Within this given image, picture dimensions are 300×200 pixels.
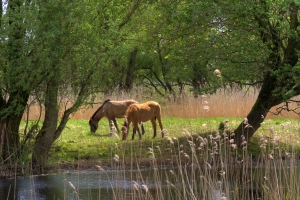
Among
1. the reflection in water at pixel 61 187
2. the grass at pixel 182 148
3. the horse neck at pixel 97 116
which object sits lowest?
the reflection in water at pixel 61 187

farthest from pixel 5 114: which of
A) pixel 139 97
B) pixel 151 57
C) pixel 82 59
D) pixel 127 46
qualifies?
pixel 151 57

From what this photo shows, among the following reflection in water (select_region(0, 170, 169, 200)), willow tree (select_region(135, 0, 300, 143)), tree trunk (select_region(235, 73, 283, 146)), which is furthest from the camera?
tree trunk (select_region(235, 73, 283, 146))

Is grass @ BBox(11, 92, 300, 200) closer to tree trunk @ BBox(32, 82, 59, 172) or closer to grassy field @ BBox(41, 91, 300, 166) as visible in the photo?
grassy field @ BBox(41, 91, 300, 166)

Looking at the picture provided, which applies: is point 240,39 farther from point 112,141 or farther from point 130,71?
point 130,71

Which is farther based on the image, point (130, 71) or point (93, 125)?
point (130, 71)

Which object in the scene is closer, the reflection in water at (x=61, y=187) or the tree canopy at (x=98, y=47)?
the reflection in water at (x=61, y=187)

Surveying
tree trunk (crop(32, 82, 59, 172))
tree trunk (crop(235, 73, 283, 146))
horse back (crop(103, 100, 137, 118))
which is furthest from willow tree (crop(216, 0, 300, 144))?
horse back (crop(103, 100, 137, 118))

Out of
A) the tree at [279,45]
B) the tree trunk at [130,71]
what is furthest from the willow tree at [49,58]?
the tree trunk at [130,71]

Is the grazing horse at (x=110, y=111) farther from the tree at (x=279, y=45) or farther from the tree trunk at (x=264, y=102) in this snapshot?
the tree at (x=279, y=45)

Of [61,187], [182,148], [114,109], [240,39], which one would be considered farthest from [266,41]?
[114,109]

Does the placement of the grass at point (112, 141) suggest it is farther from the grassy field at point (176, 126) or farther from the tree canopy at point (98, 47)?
the tree canopy at point (98, 47)

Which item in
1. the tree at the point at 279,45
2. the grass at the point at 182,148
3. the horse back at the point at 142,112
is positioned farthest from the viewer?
the horse back at the point at 142,112

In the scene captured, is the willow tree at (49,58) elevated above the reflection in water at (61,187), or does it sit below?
above

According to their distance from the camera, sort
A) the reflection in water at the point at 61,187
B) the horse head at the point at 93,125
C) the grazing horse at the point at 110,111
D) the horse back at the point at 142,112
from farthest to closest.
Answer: the grazing horse at the point at 110,111, the horse head at the point at 93,125, the horse back at the point at 142,112, the reflection in water at the point at 61,187
